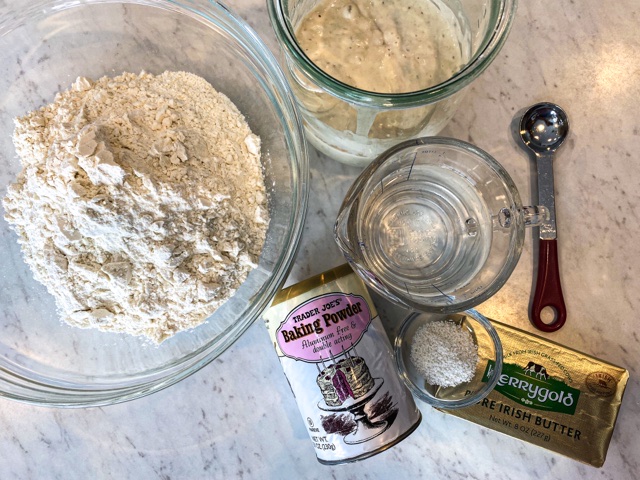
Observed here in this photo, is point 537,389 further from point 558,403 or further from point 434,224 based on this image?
point 434,224

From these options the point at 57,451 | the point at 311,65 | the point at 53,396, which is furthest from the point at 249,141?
the point at 57,451

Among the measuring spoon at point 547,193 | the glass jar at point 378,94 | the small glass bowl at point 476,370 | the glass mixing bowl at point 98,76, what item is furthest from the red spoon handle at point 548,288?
the glass mixing bowl at point 98,76

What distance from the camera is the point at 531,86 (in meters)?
0.93

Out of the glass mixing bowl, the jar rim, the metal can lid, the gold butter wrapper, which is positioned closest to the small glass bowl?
the gold butter wrapper

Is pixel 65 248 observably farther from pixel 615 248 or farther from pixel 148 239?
pixel 615 248

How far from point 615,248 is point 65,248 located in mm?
1023

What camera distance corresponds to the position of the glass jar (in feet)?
1.97

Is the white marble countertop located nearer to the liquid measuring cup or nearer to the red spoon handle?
the red spoon handle

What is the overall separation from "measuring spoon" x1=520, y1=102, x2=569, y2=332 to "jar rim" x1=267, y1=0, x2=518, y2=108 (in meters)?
0.33

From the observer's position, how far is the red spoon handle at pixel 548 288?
0.89 m

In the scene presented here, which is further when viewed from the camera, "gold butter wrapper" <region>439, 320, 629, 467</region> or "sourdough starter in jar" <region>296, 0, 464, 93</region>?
"gold butter wrapper" <region>439, 320, 629, 467</region>

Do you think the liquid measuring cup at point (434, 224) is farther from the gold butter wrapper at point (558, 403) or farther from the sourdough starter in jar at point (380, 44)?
the gold butter wrapper at point (558, 403)

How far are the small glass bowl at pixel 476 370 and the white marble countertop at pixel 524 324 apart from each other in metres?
0.12

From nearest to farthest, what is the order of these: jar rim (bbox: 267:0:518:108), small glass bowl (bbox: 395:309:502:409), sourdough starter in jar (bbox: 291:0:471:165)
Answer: jar rim (bbox: 267:0:518:108), sourdough starter in jar (bbox: 291:0:471:165), small glass bowl (bbox: 395:309:502:409)
